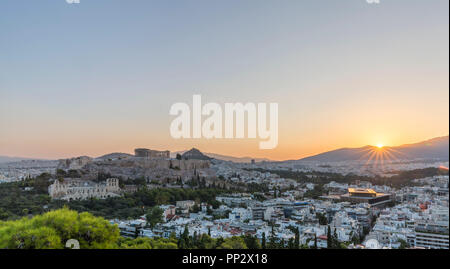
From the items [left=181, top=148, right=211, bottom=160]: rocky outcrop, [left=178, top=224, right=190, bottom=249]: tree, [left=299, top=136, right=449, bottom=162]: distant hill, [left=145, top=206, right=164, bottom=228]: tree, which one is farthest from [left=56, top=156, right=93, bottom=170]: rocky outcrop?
[left=299, top=136, right=449, bottom=162]: distant hill

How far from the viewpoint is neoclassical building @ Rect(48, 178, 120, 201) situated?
23.6 feet

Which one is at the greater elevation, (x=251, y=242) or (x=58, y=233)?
(x=58, y=233)

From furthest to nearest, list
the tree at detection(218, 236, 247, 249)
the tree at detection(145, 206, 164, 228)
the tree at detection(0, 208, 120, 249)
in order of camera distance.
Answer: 1. the tree at detection(145, 206, 164, 228)
2. the tree at detection(218, 236, 247, 249)
3. the tree at detection(0, 208, 120, 249)

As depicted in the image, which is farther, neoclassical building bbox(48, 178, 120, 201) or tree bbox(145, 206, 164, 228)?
neoclassical building bbox(48, 178, 120, 201)

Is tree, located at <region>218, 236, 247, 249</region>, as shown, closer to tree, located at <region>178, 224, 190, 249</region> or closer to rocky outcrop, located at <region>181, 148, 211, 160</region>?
tree, located at <region>178, 224, 190, 249</region>

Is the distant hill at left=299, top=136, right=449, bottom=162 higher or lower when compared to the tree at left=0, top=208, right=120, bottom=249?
higher

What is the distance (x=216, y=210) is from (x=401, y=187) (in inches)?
218

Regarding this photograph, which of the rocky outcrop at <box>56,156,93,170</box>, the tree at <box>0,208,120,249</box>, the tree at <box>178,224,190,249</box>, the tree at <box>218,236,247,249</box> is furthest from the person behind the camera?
the rocky outcrop at <box>56,156,93,170</box>

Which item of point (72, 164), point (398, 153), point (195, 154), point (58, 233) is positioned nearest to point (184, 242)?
point (58, 233)

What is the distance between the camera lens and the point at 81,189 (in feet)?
24.8

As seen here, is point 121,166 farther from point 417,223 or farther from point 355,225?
point 417,223

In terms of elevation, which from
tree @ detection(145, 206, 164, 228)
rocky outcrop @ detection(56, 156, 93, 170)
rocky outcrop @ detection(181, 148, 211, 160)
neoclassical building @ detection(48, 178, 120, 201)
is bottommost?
tree @ detection(145, 206, 164, 228)

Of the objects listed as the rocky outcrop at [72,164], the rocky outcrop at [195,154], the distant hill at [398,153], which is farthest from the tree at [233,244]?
the rocky outcrop at [72,164]

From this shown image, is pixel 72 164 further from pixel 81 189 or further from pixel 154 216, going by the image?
pixel 154 216
